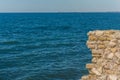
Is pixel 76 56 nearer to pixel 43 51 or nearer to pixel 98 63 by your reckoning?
pixel 43 51

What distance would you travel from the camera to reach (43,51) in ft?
156

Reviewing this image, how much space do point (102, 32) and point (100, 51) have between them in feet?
4.07

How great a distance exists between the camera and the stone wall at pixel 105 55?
58.2 ft

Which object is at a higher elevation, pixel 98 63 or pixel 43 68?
pixel 98 63

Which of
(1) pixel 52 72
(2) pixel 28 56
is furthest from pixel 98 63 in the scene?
(2) pixel 28 56

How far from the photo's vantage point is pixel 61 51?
4694 cm

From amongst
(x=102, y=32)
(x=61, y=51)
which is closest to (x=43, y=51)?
(x=61, y=51)

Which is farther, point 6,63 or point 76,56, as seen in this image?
point 76,56

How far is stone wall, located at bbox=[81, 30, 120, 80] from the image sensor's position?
17750mm

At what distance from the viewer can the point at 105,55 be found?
18.5 m

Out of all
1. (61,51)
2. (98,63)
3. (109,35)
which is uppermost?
(109,35)

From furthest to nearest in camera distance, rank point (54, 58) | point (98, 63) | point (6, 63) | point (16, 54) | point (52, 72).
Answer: point (16, 54)
point (54, 58)
point (6, 63)
point (52, 72)
point (98, 63)

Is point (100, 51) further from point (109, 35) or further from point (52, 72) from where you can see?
point (52, 72)

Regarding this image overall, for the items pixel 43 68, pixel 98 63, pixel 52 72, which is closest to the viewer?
pixel 98 63
